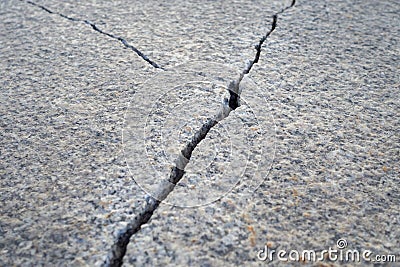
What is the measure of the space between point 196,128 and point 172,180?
0.74 feet

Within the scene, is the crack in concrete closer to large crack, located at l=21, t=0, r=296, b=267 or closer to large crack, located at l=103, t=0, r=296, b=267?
large crack, located at l=21, t=0, r=296, b=267

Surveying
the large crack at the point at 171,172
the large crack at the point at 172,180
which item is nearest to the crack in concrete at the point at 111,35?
the large crack at the point at 171,172

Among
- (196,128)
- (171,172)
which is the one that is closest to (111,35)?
(196,128)

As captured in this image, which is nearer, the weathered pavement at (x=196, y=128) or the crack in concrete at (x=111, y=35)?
the weathered pavement at (x=196, y=128)

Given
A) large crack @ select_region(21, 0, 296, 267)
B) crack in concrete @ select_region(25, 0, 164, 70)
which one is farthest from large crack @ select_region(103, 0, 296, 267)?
crack in concrete @ select_region(25, 0, 164, 70)

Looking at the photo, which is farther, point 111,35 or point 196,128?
point 111,35

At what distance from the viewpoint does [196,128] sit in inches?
54.9

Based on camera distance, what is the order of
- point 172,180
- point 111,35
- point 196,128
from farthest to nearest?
point 111,35 < point 196,128 < point 172,180

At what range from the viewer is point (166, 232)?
1.09 metres

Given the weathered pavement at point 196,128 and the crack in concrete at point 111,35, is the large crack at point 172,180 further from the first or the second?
the crack in concrete at point 111,35

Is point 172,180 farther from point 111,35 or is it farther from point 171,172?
point 111,35

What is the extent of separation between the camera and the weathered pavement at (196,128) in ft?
3.58

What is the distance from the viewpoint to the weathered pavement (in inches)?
43.0

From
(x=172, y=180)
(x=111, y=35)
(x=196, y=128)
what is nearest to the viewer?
(x=172, y=180)
